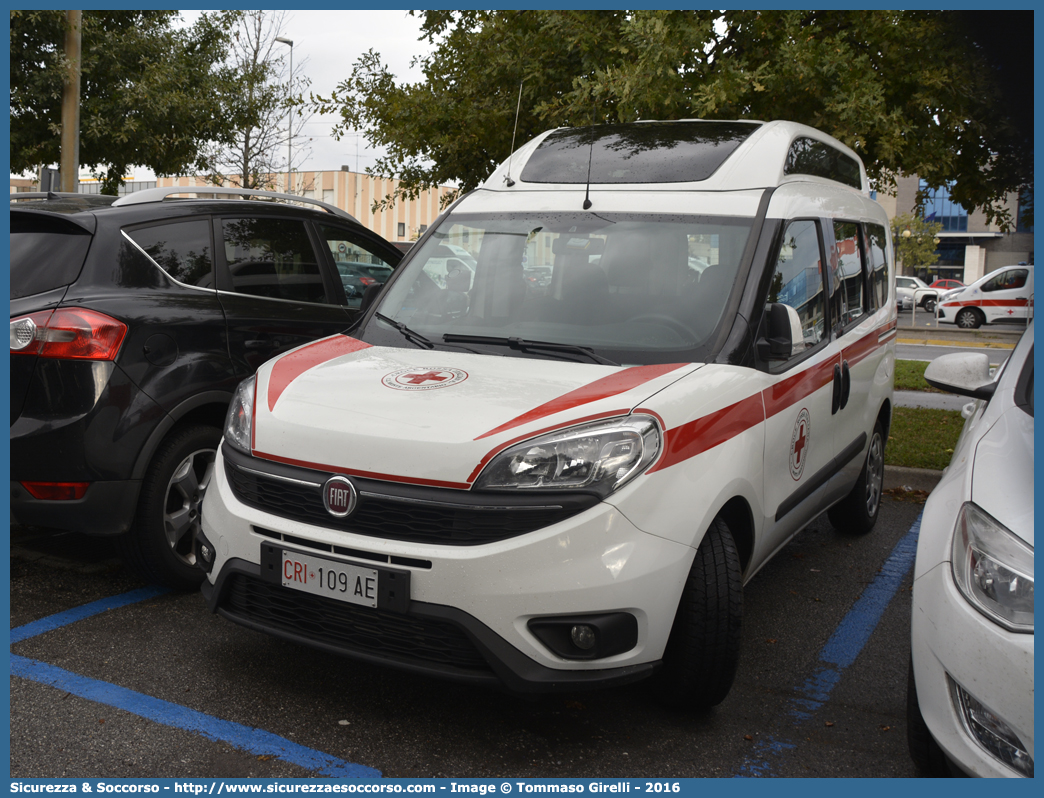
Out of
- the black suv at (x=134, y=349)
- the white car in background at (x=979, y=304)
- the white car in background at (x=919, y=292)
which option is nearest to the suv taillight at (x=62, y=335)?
the black suv at (x=134, y=349)

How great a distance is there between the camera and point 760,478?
3.53 metres

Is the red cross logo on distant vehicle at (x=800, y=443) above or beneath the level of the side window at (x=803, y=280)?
beneath

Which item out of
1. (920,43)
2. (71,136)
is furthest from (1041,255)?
(71,136)

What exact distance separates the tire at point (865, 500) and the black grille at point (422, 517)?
317 cm

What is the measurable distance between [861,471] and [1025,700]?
3.32 m

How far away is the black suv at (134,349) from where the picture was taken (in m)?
3.96

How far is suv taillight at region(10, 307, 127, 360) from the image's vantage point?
3.94m

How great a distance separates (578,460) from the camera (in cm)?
290

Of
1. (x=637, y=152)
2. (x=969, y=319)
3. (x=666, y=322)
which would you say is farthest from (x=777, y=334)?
(x=969, y=319)

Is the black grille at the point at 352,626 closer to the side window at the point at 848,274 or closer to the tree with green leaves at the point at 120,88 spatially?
the side window at the point at 848,274

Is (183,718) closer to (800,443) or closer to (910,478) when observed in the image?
(800,443)

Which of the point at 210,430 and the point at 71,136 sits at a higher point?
the point at 71,136

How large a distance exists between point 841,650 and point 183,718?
261 cm

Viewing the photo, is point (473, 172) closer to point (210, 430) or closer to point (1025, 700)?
point (210, 430)
